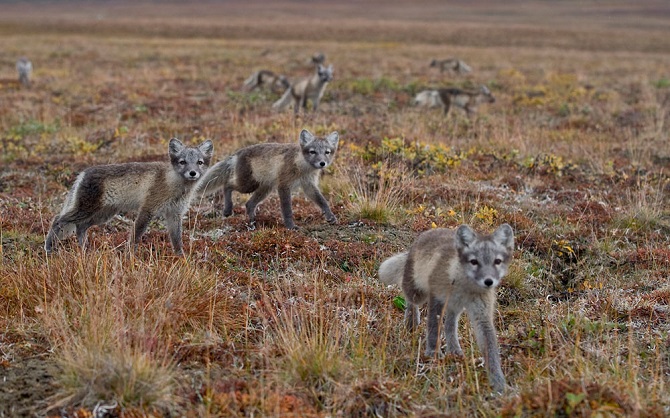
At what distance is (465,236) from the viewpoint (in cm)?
512

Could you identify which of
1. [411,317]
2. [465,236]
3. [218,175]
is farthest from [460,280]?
[218,175]

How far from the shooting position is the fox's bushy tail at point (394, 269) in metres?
6.24

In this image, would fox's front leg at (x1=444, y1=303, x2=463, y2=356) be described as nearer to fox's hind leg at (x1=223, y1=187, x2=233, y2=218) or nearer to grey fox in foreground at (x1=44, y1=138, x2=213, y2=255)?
grey fox in foreground at (x1=44, y1=138, x2=213, y2=255)

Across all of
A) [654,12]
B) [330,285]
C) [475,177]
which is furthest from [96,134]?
[654,12]

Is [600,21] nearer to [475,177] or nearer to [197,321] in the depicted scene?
[475,177]

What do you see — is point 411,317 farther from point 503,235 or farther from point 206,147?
point 206,147

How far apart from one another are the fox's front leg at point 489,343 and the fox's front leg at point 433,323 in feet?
0.92

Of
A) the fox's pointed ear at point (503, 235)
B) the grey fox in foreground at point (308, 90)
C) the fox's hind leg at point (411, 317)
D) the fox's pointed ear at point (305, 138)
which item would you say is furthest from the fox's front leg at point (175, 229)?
the grey fox in foreground at point (308, 90)

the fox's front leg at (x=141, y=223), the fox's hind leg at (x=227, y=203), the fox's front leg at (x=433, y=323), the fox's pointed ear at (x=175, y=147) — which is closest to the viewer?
the fox's front leg at (x=433, y=323)

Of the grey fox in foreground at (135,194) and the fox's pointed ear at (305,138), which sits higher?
the fox's pointed ear at (305,138)

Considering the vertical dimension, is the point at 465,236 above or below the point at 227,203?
above

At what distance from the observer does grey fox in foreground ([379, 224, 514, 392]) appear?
502 centimetres

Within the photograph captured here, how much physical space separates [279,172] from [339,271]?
2579 millimetres

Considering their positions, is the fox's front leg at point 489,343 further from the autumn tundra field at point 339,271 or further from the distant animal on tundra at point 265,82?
the distant animal on tundra at point 265,82
